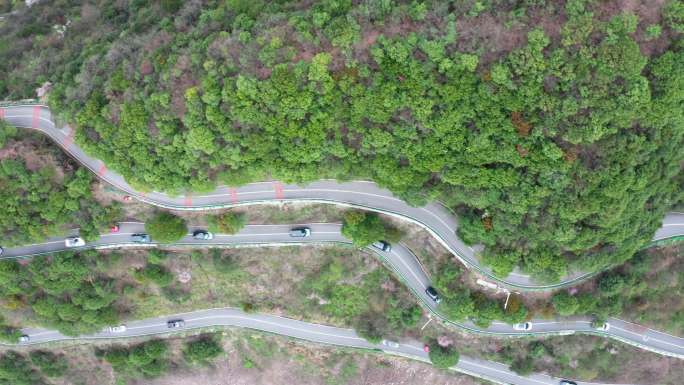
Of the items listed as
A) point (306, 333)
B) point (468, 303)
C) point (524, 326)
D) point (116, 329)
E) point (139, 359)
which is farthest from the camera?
point (116, 329)

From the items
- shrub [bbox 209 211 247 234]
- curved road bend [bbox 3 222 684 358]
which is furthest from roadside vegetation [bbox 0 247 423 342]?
shrub [bbox 209 211 247 234]

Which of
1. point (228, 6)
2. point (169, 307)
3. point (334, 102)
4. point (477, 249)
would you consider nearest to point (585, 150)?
point (477, 249)

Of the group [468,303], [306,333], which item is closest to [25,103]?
[306,333]

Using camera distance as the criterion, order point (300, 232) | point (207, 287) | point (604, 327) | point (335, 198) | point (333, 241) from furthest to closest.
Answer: point (207, 287) → point (604, 327) → point (333, 241) → point (300, 232) → point (335, 198)

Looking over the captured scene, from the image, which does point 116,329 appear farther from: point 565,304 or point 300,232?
point 565,304

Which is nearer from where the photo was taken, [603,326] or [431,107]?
[431,107]

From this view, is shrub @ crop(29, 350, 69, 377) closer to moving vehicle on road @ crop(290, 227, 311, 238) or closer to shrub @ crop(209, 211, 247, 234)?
shrub @ crop(209, 211, 247, 234)

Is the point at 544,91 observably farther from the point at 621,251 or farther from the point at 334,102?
the point at 621,251
